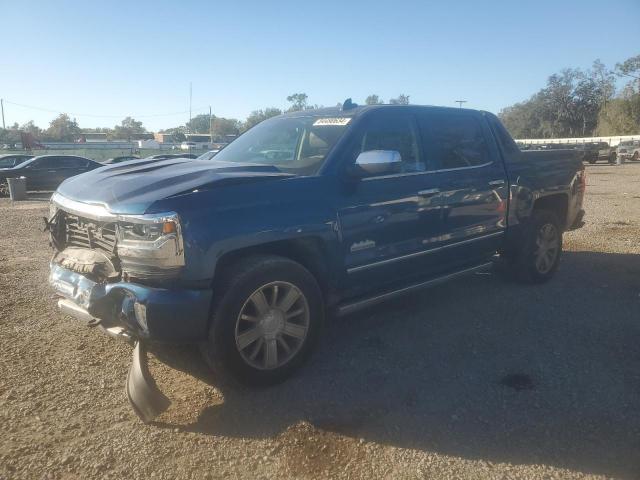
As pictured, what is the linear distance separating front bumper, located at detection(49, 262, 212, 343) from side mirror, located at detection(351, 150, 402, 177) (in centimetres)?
144

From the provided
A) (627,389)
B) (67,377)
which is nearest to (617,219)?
(627,389)

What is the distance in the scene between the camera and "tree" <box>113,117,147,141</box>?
105 m

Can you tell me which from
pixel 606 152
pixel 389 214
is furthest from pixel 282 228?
pixel 606 152

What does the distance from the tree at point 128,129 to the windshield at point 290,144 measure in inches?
4198

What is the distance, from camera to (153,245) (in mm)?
2822

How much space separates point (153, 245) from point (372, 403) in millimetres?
1685

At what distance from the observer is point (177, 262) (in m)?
2.82

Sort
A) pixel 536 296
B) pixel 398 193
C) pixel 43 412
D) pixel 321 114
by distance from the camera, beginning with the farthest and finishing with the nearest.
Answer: pixel 536 296
pixel 321 114
pixel 398 193
pixel 43 412

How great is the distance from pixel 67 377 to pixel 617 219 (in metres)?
10.6

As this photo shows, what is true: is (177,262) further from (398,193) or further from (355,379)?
(398,193)

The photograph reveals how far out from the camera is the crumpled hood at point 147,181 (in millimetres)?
2975

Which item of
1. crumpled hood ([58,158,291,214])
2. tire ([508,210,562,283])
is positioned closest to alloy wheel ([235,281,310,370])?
crumpled hood ([58,158,291,214])

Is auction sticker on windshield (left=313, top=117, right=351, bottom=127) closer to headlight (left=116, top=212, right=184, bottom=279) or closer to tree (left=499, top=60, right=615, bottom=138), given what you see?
headlight (left=116, top=212, right=184, bottom=279)

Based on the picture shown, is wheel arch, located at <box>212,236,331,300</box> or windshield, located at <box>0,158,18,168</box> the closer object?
wheel arch, located at <box>212,236,331,300</box>
